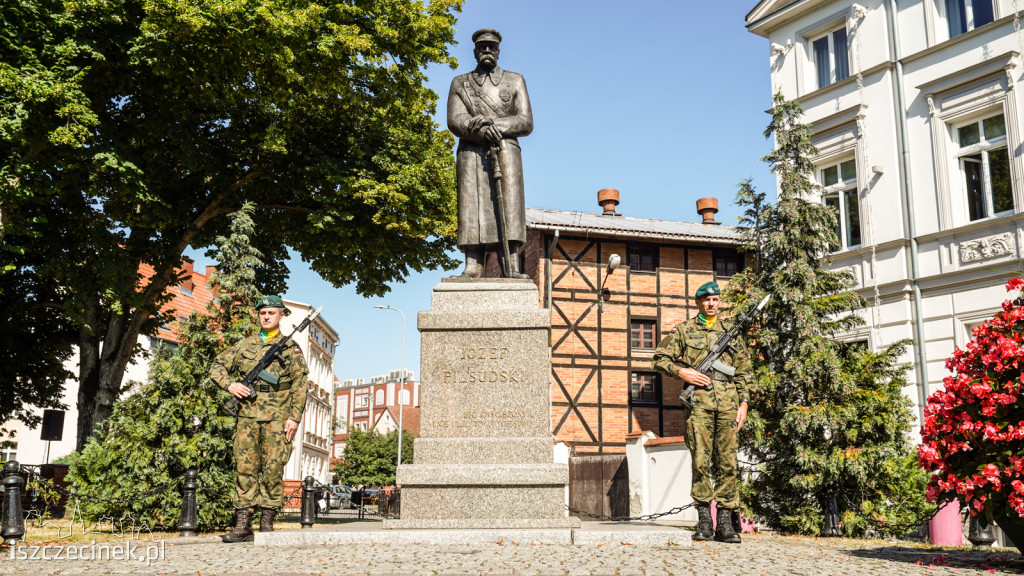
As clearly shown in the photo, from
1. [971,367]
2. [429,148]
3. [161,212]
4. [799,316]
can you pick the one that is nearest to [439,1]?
→ [429,148]

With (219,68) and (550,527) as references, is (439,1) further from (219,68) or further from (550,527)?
(550,527)

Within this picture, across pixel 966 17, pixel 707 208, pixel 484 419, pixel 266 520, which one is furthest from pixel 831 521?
pixel 707 208

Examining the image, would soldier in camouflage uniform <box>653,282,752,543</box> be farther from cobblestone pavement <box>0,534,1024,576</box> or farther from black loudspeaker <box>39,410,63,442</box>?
black loudspeaker <box>39,410,63,442</box>

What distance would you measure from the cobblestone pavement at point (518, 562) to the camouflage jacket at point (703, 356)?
142cm

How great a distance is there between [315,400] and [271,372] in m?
59.9

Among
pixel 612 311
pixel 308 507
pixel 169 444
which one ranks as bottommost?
pixel 308 507

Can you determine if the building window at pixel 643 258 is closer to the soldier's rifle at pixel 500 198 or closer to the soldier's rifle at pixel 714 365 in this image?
the soldier's rifle at pixel 500 198

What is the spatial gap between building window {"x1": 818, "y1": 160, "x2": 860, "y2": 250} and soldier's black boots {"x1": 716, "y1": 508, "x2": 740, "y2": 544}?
11998 millimetres

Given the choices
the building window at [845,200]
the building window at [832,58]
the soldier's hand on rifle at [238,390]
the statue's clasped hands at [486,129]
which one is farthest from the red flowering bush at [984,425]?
the building window at [832,58]

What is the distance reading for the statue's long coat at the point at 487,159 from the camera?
8609 mm

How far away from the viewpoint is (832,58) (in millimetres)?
19188

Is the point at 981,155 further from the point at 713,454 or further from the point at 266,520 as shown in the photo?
the point at 266,520

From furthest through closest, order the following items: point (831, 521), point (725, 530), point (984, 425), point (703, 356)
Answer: point (831, 521), point (703, 356), point (725, 530), point (984, 425)

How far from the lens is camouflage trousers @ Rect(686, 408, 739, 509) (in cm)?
770
